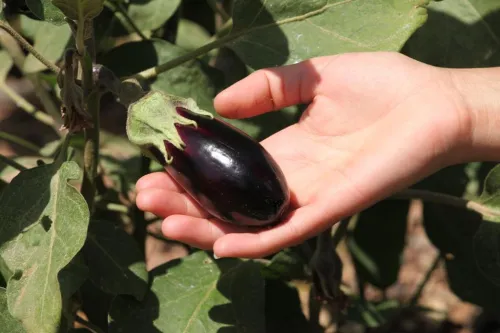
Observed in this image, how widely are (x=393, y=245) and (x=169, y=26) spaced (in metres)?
0.51

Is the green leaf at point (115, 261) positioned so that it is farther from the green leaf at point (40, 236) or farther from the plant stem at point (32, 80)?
the plant stem at point (32, 80)

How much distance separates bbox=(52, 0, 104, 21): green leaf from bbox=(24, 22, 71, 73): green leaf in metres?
0.30

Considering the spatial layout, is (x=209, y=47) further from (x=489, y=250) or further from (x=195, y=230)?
(x=489, y=250)

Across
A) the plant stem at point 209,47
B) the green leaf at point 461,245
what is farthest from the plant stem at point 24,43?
→ the green leaf at point 461,245

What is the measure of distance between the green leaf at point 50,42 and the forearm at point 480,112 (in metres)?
0.52

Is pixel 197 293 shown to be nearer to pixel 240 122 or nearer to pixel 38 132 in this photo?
pixel 240 122

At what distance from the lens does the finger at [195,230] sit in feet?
2.70

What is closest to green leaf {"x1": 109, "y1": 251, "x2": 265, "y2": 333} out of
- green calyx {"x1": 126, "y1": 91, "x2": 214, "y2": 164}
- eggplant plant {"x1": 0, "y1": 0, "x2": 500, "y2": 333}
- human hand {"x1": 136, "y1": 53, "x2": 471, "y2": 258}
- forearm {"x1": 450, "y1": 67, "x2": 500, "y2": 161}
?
eggplant plant {"x1": 0, "y1": 0, "x2": 500, "y2": 333}

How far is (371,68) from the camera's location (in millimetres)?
920

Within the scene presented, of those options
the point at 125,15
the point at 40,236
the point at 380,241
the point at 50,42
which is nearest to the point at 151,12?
the point at 125,15

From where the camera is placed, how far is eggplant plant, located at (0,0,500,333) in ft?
2.59

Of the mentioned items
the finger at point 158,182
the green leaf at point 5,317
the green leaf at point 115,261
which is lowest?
the green leaf at point 115,261

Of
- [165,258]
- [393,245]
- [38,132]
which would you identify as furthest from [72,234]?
[38,132]

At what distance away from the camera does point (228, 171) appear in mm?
812
